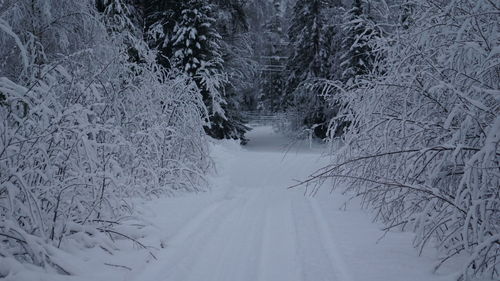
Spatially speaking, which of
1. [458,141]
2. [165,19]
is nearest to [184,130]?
[458,141]

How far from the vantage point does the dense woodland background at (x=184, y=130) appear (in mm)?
3355

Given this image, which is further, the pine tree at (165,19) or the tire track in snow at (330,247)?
the pine tree at (165,19)

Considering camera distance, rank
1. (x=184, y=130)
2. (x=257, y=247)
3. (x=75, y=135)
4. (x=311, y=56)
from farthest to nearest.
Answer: (x=311, y=56)
(x=184, y=130)
(x=257, y=247)
(x=75, y=135)

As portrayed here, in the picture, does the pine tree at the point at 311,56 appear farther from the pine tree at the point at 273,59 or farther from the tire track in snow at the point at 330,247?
the tire track in snow at the point at 330,247

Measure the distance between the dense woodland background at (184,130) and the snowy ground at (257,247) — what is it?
10.4 inches

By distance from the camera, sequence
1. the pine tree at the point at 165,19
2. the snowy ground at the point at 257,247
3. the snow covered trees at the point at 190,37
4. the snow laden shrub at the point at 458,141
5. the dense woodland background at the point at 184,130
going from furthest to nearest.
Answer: the pine tree at the point at 165,19, the snow covered trees at the point at 190,37, the snowy ground at the point at 257,247, the dense woodland background at the point at 184,130, the snow laden shrub at the point at 458,141

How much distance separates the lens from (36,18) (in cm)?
666

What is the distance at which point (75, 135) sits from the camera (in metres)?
4.12

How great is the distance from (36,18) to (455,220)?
22.3ft

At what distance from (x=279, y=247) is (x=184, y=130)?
459 centimetres

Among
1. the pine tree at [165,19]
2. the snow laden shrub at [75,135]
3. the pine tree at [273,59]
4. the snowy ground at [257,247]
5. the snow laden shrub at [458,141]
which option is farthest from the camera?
the pine tree at [273,59]

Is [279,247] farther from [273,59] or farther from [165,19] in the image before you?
[273,59]

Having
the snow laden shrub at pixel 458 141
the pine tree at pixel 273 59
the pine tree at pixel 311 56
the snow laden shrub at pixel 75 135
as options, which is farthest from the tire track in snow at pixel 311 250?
the pine tree at pixel 273 59

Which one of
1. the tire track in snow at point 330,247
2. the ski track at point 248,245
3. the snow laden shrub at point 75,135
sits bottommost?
the ski track at point 248,245
